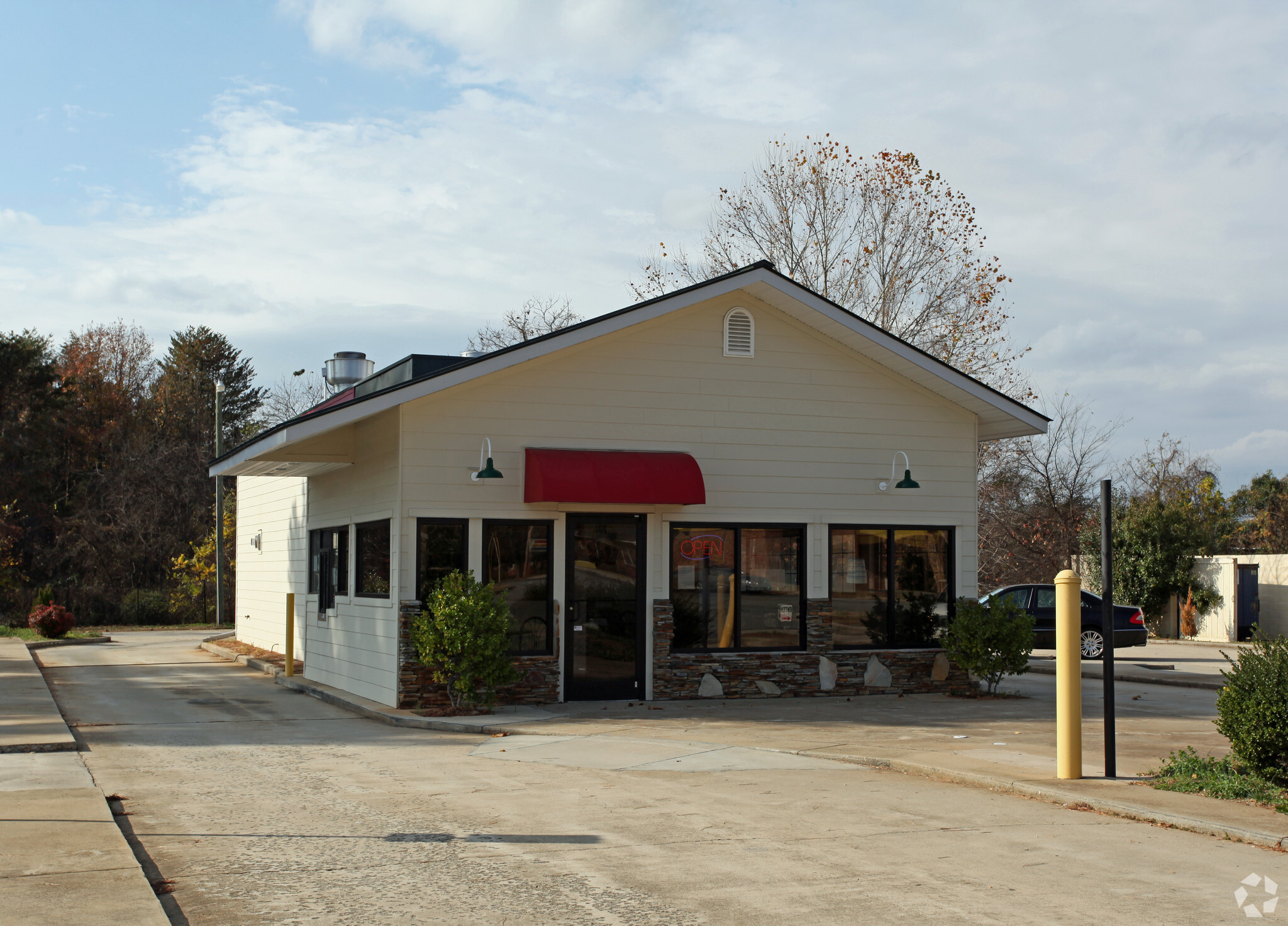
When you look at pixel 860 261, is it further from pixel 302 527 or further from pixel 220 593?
pixel 220 593

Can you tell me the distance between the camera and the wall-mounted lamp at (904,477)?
16.8 metres

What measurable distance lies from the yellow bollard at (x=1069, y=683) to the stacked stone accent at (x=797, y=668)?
6.65 m

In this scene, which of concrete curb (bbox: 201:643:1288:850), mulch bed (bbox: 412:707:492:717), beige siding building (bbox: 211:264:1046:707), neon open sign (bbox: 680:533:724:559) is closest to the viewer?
concrete curb (bbox: 201:643:1288:850)

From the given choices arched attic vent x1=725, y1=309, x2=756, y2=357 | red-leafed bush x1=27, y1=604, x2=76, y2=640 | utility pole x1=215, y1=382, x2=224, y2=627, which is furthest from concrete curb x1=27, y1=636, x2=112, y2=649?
arched attic vent x1=725, y1=309, x2=756, y2=357

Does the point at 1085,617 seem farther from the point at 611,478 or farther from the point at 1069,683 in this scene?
the point at 1069,683

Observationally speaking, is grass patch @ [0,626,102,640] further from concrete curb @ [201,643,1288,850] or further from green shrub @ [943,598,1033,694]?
green shrub @ [943,598,1033,694]

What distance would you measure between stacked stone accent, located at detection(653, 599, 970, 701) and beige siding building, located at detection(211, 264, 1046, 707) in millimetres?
28

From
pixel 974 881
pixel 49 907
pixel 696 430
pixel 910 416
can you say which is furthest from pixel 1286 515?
pixel 49 907

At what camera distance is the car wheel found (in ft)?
76.0

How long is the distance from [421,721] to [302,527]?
8.26m

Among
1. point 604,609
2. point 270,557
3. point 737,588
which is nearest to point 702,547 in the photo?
point 737,588

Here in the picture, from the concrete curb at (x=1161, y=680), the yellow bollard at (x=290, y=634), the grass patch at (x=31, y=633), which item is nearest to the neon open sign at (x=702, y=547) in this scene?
the concrete curb at (x=1161, y=680)

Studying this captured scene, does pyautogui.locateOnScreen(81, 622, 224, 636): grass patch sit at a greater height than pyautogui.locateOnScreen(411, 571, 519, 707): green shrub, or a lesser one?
lesser

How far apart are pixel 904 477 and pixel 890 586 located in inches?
63.6
